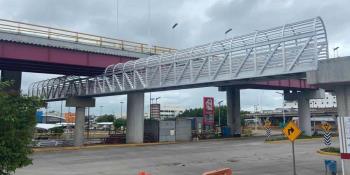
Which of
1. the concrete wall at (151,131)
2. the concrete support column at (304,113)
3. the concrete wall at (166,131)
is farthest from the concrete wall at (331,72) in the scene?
the concrete support column at (304,113)

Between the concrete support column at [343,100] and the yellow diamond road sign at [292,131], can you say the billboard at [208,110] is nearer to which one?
the concrete support column at [343,100]

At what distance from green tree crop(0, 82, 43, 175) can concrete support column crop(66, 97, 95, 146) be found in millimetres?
31929

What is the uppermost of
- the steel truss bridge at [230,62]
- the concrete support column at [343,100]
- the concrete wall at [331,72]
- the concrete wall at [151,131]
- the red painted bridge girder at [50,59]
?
the red painted bridge girder at [50,59]

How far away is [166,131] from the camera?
160 ft

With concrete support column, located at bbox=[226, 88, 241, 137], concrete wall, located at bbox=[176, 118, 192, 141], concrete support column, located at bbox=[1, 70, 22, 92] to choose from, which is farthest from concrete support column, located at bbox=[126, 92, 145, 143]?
concrete support column, located at bbox=[226, 88, 241, 137]

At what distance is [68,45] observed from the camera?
116 feet

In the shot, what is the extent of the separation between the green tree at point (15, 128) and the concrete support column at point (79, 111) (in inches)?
1257

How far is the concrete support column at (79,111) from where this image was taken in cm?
4178

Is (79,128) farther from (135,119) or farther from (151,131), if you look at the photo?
(151,131)

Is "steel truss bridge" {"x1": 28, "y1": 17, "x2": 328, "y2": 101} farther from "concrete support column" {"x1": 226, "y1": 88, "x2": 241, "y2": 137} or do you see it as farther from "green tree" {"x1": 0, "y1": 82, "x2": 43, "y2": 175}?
"concrete support column" {"x1": 226, "y1": 88, "x2": 241, "y2": 137}

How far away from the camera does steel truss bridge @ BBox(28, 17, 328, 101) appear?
65.1 ft

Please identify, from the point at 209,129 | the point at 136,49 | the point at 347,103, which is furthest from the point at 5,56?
the point at 209,129

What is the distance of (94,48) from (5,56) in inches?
338

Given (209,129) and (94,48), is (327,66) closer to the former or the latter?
(94,48)
